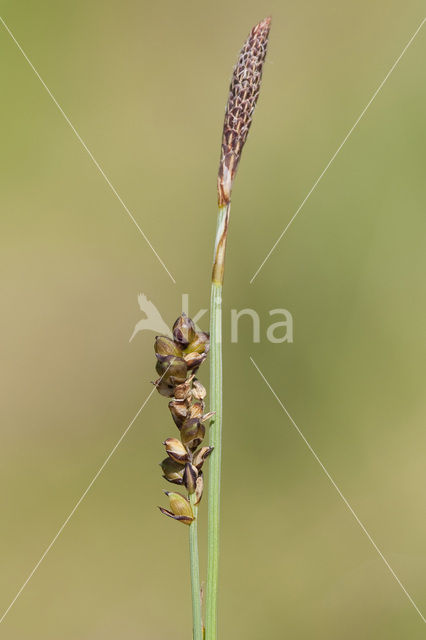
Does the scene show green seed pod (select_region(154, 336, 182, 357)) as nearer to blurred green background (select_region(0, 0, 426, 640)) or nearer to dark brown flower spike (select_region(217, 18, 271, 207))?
dark brown flower spike (select_region(217, 18, 271, 207))

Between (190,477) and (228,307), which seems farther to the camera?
(228,307)

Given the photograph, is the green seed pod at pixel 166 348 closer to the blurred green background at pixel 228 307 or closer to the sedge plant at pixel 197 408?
the sedge plant at pixel 197 408

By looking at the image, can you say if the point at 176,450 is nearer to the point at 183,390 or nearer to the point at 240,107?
the point at 183,390

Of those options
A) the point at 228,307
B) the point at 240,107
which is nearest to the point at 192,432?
the point at 240,107

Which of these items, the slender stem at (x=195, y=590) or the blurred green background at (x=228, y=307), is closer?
the slender stem at (x=195, y=590)

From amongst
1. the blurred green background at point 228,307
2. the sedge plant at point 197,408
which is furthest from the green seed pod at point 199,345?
the blurred green background at point 228,307

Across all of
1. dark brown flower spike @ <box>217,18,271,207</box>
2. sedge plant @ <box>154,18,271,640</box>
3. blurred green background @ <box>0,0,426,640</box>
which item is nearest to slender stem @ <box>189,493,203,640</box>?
sedge plant @ <box>154,18,271,640</box>
